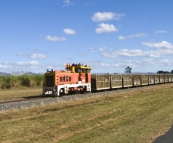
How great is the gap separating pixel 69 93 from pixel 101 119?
14.9 meters

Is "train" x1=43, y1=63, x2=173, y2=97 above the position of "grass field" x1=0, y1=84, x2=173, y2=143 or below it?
above

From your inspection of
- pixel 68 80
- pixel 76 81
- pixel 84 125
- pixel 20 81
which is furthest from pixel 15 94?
pixel 84 125

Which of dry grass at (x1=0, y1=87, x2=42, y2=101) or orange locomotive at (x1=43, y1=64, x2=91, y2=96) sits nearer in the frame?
orange locomotive at (x1=43, y1=64, x2=91, y2=96)

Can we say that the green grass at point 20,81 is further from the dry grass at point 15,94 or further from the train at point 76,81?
the train at point 76,81

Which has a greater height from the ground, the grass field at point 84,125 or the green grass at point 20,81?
the green grass at point 20,81

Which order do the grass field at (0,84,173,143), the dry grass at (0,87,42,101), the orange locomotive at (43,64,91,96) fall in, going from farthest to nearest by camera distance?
1. the dry grass at (0,87,42,101)
2. the orange locomotive at (43,64,91,96)
3. the grass field at (0,84,173,143)

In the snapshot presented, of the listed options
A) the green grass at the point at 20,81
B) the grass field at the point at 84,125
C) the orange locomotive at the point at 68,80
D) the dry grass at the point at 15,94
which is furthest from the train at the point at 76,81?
the green grass at the point at 20,81

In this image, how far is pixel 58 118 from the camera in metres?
15.2

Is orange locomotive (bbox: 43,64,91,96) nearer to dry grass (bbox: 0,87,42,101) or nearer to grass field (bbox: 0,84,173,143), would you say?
dry grass (bbox: 0,87,42,101)

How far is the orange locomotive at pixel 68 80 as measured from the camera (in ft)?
91.0

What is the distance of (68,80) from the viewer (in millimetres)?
29469

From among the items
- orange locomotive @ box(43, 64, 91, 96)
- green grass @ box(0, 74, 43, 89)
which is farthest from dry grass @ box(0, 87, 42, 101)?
green grass @ box(0, 74, 43, 89)

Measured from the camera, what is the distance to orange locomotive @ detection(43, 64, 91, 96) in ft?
91.0

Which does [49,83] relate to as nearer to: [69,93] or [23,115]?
[69,93]
